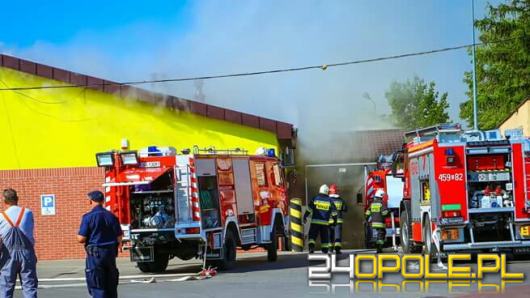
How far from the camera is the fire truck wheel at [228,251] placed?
677 inches

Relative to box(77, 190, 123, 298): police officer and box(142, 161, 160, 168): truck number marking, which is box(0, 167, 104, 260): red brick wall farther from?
box(77, 190, 123, 298): police officer

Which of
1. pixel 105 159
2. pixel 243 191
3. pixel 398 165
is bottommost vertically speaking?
pixel 243 191

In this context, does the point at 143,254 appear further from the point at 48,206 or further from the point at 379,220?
the point at 48,206

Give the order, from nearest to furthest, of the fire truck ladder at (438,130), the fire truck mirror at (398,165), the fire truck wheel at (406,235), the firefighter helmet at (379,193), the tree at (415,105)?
1. the fire truck ladder at (438,130)
2. the fire truck wheel at (406,235)
3. the fire truck mirror at (398,165)
4. the firefighter helmet at (379,193)
5. the tree at (415,105)

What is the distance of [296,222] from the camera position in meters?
20.4

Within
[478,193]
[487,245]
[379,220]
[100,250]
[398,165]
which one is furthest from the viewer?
[379,220]

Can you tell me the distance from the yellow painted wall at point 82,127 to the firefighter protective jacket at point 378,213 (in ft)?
14.5

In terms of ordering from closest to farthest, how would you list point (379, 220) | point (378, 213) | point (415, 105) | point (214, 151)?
point (214, 151) → point (379, 220) → point (378, 213) → point (415, 105)

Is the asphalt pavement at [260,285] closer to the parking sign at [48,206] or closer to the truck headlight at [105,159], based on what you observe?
the truck headlight at [105,159]

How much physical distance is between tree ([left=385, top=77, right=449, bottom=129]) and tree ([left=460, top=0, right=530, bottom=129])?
783 centimetres

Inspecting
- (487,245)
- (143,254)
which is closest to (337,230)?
(487,245)

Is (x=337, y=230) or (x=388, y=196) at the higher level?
(x=388, y=196)

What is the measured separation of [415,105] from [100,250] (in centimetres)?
4670

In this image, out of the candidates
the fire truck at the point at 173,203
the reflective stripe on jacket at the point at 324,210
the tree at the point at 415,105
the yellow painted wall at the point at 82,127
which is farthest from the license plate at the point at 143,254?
the tree at the point at 415,105
